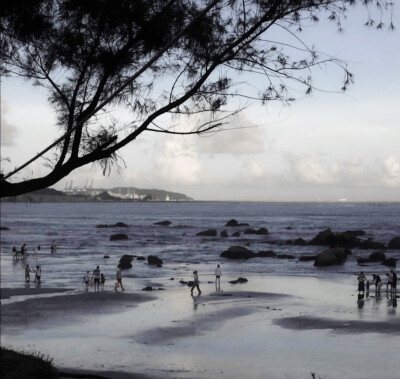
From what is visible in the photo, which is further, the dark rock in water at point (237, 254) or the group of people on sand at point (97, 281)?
the dark rock in water at point (237, 254)

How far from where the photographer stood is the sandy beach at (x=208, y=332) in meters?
15.3

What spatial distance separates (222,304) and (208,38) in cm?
1831

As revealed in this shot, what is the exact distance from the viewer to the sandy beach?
15.3 meters

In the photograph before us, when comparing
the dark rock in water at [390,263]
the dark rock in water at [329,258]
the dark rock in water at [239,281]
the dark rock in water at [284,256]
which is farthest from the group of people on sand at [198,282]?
the dark rock in water at [284,256]

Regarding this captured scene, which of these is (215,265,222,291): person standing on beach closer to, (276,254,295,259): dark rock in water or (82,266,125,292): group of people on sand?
(82,266,125,292): group of people on sand

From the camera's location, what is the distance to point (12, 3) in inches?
334

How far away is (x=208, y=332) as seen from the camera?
65.2ft

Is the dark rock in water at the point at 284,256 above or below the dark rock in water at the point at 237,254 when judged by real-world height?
below

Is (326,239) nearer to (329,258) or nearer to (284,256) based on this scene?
(284,256)

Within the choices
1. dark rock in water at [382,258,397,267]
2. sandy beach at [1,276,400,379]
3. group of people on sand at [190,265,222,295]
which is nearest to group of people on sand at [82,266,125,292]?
sandy beach at [1,276,400,379]

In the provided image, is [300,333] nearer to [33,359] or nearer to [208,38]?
[33,359]

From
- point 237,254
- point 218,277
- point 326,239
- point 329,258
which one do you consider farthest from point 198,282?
point 326,239

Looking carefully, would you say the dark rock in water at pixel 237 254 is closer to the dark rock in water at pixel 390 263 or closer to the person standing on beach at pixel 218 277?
the dark rock in water at pixel 390 263

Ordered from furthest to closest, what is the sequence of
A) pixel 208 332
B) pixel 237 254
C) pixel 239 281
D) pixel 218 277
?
pixel 237 254 < pixel 239 281 < pixel 218 277 < pixel 208 332
